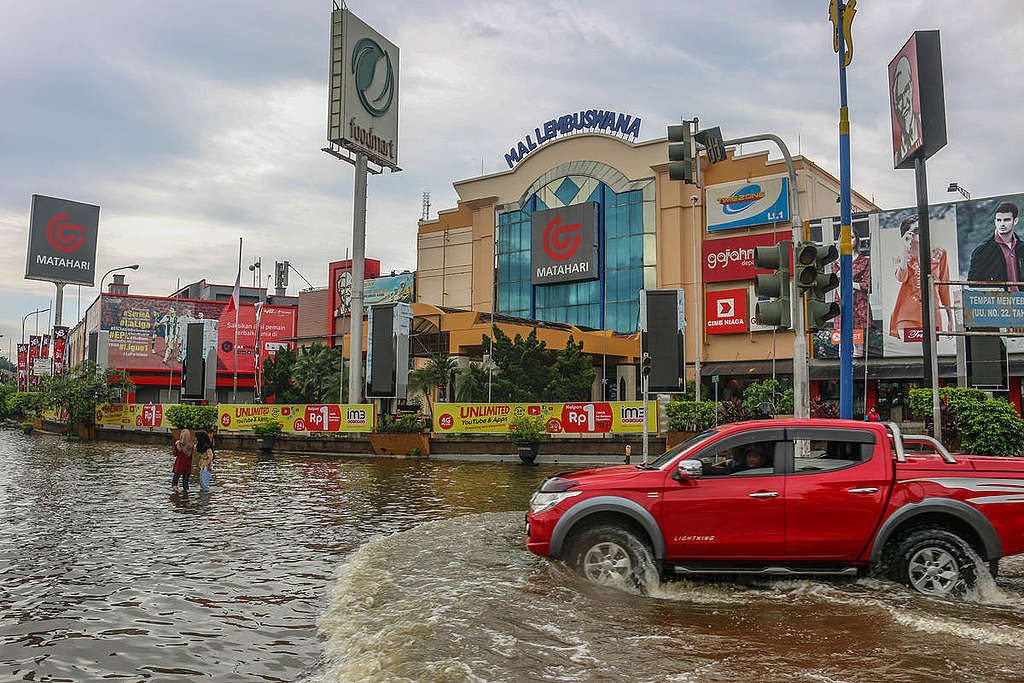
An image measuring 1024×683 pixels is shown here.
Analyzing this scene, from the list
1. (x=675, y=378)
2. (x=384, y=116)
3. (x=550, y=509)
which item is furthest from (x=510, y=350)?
(x=550, y=509)

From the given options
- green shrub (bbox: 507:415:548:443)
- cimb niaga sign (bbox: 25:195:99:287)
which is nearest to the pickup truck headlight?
green shrub (bbox: 507:415:548:443)

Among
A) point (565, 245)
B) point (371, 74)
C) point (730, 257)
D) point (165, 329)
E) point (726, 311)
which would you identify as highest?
point (371, 74)

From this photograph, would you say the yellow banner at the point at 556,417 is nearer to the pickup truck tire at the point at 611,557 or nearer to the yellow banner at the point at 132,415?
the yellow banner at the point at 132,415

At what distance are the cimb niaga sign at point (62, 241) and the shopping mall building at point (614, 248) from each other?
33.2 meters

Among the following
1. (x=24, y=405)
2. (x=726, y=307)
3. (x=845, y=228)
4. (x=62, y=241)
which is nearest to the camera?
(x=845, y=228)

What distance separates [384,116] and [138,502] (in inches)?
1285

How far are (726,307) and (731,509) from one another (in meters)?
44.2

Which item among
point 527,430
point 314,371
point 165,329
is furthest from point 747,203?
point 165,329

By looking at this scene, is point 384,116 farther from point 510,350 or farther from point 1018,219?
point 1018,219

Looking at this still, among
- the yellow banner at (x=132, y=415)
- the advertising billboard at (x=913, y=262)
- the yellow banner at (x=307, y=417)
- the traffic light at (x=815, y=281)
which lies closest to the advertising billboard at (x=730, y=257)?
the advertising billboard at (x=913, y=262)

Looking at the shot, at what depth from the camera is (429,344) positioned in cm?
4981

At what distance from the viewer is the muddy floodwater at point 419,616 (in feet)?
18.1

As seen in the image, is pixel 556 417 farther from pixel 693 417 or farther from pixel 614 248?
pixel 614 248

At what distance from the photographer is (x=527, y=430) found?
27.1m
